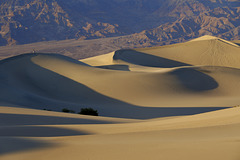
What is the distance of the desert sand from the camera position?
5.38 meters

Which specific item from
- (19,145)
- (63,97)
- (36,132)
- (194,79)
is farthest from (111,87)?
(19,145)

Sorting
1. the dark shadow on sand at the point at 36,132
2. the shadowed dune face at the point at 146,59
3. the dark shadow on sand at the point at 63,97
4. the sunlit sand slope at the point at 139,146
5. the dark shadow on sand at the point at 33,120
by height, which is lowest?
the sunlit sand slope at the point at 139,146

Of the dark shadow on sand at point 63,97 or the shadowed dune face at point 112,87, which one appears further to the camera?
the shadowed dune face at point 112,87

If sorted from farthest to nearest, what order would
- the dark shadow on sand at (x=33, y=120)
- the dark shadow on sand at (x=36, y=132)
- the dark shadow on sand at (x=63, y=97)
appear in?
the dark shadow on sand at (x=63, y=97) < the dark shadow on sand at (x=33, y=120) < the dark shadow on sand at (x=36, y=132)

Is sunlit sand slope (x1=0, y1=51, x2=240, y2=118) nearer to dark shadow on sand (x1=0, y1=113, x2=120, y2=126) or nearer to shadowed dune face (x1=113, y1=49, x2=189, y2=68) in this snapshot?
dark shadow on sand (x1=0, y1=113, x2=120, y2=126)

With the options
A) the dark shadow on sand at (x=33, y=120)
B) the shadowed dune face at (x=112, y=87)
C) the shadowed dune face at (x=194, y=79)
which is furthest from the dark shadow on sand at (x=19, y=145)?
the shadowed dune face at (x=194, y=79)

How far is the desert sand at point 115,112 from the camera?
5383mm

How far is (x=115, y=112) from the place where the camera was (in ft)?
80.1

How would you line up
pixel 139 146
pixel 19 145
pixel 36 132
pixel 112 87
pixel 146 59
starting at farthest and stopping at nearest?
pixel 146 59 < pixel 112 87 < pixel 36 132 < pixel 19 145 < pixel 139 146

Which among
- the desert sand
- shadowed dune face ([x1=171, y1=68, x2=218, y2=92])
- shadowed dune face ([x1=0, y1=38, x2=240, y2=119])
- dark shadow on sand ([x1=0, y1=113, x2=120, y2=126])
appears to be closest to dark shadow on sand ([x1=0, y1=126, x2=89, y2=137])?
the desert sand

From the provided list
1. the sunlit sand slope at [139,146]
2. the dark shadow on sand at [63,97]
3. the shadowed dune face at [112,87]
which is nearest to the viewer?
the sunlit sand slope at [139,146]

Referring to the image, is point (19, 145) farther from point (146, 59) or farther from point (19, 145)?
point (146, 59)

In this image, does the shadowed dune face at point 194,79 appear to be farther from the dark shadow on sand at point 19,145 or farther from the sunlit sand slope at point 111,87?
the dark shadow on sand at point 19,145

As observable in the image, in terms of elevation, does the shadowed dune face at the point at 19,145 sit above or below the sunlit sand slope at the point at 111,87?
below
